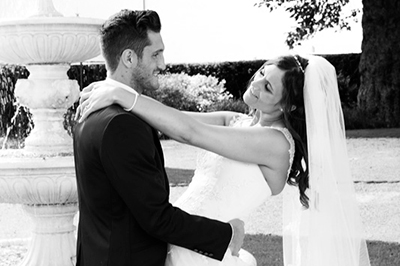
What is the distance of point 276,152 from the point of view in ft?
11.2

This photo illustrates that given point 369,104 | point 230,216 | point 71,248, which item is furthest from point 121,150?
point 369,104

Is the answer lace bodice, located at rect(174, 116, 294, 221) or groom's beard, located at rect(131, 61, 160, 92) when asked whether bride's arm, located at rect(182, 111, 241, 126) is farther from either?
groom's beard, located at rect(131, 61, 160, 92)

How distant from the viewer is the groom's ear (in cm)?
296

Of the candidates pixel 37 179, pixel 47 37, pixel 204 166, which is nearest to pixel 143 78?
pixel 204 166

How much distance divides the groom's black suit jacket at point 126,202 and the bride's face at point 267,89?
0.68 meters

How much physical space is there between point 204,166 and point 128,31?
0.86 m

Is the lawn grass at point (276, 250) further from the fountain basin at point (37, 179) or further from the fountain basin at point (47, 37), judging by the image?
the fountain basin at point (47, 37)

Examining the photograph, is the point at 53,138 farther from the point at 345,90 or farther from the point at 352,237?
the point at 345,90

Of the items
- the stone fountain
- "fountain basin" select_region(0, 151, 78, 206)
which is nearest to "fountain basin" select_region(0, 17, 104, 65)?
the stone fountain

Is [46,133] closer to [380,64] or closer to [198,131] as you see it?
[198,131]

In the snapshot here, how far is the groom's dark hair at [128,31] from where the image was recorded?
295cm

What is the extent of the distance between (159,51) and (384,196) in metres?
7.93

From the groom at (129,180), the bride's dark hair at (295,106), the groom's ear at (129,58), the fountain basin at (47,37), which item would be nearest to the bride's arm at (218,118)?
the bride's dark hair at (295,106)

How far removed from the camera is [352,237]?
3.87 metres
